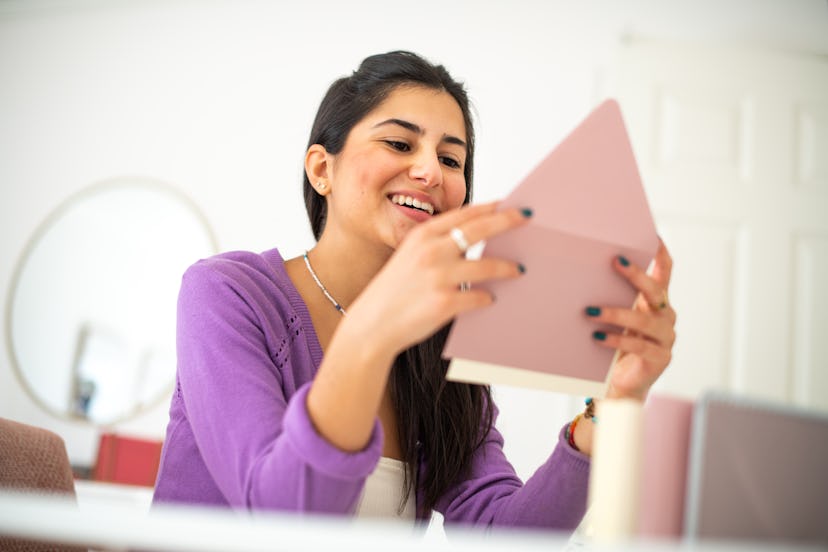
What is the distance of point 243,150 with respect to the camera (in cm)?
318

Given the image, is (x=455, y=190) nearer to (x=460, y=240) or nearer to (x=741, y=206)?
(x=460, y=240)

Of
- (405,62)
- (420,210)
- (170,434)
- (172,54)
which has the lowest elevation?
(170,434)

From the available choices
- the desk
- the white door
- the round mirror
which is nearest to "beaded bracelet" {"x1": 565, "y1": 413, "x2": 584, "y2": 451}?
the desk

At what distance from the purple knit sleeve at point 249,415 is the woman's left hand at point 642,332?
31 centimetres

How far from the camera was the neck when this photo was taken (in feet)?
4.52

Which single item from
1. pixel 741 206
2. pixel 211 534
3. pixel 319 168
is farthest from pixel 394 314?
pixel 741 206

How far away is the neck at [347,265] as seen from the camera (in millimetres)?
1379

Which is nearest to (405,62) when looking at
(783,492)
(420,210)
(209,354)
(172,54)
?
(420,210)

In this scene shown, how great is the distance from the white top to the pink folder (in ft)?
1.54

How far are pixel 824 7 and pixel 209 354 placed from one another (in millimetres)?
2717

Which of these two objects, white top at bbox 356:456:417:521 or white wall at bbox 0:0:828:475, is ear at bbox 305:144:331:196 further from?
white wall at bbox 0:0:828:475

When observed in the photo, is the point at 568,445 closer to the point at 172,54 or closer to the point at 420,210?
the point at 420,210

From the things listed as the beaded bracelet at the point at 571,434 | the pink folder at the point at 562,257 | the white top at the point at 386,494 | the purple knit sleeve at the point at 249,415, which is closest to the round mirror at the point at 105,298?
the white top at the point at 386,494

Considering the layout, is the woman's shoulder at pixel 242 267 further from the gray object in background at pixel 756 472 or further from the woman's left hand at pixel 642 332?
the gray object in background at pixel 756 472
